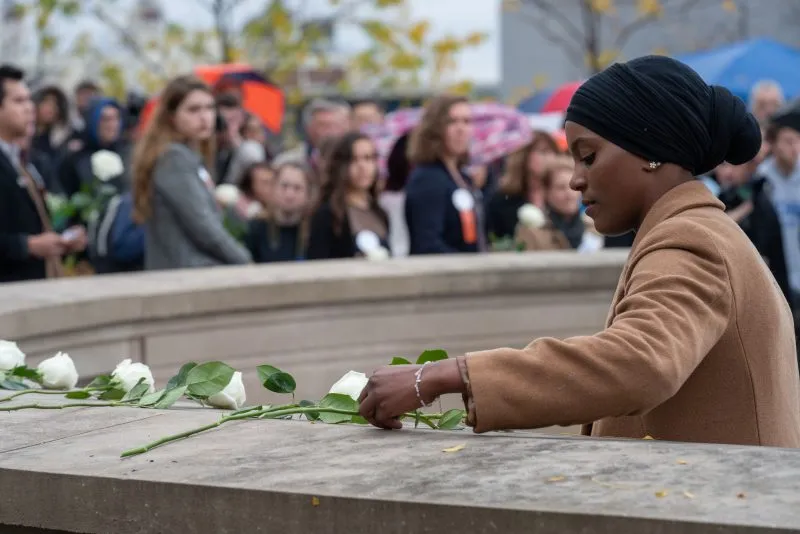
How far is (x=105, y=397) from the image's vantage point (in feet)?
12.1

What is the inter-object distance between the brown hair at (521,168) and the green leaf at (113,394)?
652cm

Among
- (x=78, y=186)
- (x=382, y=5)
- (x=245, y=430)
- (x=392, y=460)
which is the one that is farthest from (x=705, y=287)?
(x=382, y=5)

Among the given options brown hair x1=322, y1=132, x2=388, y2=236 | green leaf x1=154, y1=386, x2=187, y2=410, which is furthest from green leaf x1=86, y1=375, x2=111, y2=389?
brown hair x1=322, y1=132, x2=388, y2=236

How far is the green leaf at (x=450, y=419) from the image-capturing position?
10.4 ft

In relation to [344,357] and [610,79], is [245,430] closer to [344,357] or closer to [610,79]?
[610,79]

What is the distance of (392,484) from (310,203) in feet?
24.2

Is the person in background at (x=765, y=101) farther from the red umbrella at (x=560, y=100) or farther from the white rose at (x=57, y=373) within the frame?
the white rose at (x=57, y=373)

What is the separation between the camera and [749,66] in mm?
18016

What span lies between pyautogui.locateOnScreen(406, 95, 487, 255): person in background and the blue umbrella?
9.39m

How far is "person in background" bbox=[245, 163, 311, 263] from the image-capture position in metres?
9.86

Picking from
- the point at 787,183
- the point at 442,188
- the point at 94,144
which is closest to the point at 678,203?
the point at 442,188

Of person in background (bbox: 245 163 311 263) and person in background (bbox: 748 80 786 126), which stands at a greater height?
person in background (bbox: 748 80 786 126)

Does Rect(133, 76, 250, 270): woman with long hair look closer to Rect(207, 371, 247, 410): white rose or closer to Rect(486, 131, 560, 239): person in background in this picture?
Rect(486, 131, 560, 239): person in background

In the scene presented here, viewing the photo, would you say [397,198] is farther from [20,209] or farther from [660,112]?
[660,112]
